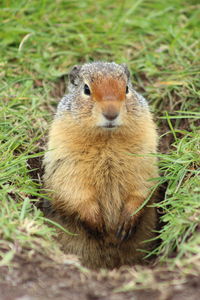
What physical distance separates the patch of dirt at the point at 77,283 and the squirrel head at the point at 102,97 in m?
1.24

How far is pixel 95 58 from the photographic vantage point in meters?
6.75

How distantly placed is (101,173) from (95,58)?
8.14 feet

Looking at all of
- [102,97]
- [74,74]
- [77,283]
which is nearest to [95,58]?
[74,74]

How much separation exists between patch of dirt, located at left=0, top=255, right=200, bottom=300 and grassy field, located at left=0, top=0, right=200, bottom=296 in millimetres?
1107

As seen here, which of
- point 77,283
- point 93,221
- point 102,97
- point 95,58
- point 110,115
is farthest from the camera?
point 95,58

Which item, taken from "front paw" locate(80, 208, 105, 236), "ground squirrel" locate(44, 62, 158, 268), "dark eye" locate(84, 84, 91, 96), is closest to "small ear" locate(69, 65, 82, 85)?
"ground squirrel" locate(44, 62, 158, 268)

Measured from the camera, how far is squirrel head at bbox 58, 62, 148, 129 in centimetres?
431

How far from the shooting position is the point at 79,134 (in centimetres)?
470

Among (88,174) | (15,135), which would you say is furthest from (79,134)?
(15,135)

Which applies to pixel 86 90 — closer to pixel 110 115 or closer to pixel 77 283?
pixel 110 115

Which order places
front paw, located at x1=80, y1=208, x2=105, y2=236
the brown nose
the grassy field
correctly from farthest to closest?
the grassy field → front paw, located at x1=80, y1=208, x2=105, y2=236 → the brown nose

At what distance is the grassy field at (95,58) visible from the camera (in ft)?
16.7

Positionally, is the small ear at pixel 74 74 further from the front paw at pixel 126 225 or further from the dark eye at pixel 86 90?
the front paw at pixel 126 225

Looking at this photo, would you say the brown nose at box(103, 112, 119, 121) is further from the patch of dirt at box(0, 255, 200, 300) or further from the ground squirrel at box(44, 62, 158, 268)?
the patch of dirt at box(0, 255, 200, 300)
